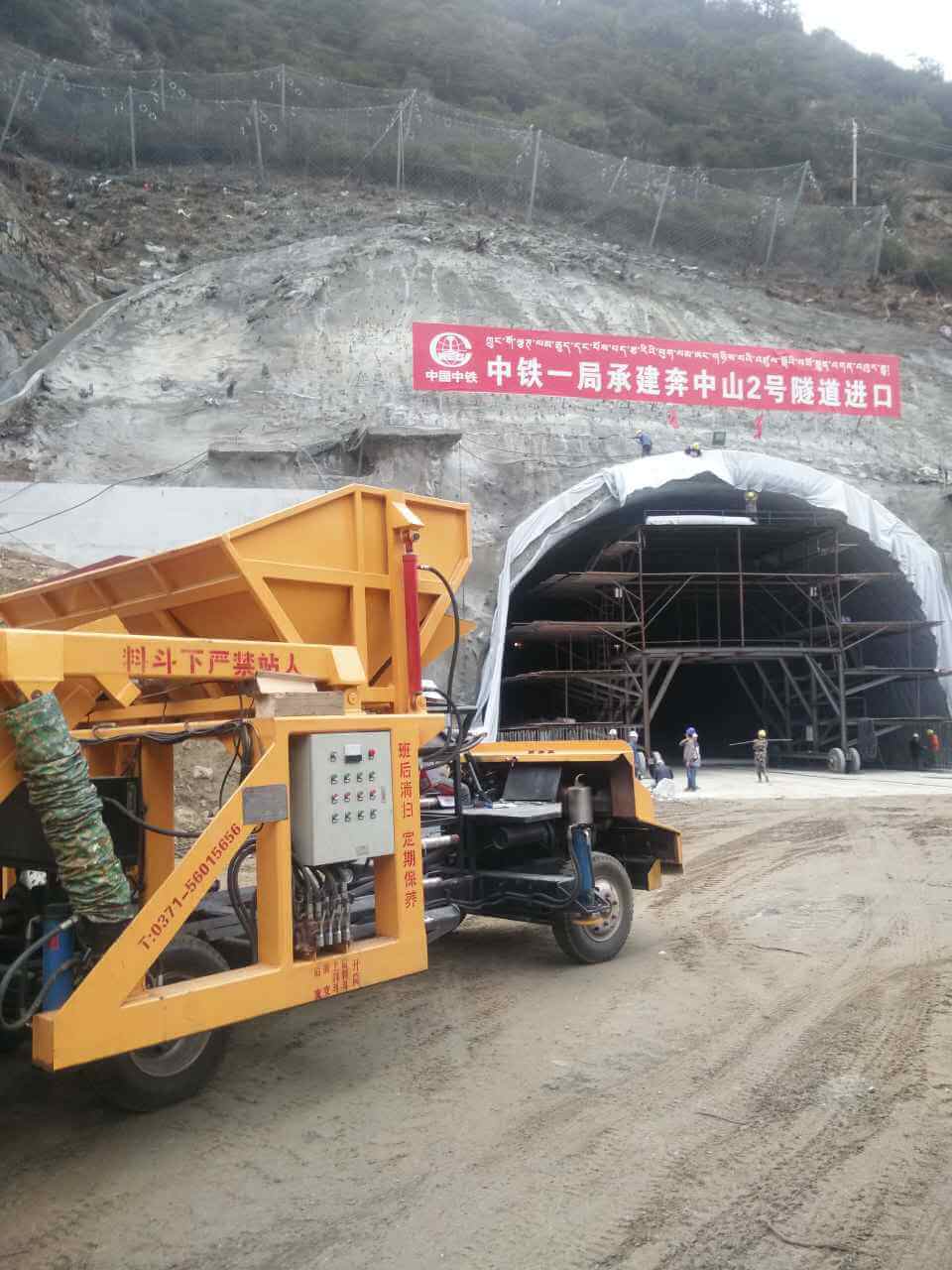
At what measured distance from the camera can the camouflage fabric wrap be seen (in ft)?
11.9

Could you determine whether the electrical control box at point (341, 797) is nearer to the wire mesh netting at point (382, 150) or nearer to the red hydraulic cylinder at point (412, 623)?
the red hydraulic cylinder at point (412, 623)

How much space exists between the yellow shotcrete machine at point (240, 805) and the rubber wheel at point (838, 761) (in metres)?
19.7

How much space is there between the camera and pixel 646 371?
24.4m

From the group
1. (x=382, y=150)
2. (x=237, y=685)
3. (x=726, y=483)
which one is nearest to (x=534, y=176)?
(x=382, y=150)

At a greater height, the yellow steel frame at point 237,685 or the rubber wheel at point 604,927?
the yellow steel frame at point 237,685

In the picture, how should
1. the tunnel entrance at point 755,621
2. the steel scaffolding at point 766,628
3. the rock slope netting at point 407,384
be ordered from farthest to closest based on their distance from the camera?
the steel scaffolding at point 766,628 < the tunnel entrance at point 755,621 < the rock slope netting at point 407,384

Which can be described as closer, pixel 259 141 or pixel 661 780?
pixel 661 780

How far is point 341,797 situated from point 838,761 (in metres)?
22.7

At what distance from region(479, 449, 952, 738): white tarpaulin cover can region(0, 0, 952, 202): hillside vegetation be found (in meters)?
33.2

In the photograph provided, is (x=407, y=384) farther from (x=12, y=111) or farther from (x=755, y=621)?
(x=12, y=111)

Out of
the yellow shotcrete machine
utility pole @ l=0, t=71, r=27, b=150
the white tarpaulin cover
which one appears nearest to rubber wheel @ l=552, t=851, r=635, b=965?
the yellow shotcrete machine

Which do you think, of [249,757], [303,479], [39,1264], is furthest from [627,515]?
[39,1264]

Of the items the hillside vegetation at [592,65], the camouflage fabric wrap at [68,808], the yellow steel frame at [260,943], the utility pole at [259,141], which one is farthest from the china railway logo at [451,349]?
the hillside vegetation at [592,65]

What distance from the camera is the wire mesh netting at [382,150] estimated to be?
32469 mm
